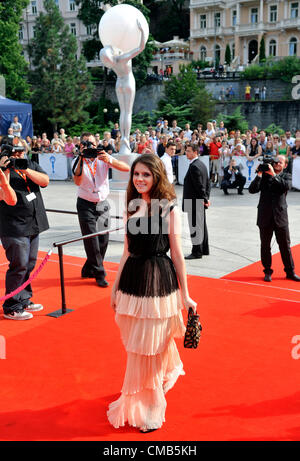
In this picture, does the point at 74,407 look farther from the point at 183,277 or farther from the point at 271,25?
the point at 271,25

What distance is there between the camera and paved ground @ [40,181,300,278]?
7895 mm

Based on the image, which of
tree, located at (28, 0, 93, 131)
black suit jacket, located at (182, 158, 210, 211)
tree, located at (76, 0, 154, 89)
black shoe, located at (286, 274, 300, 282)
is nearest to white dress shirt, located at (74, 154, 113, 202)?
black suit jacket, located at (182, 158, 210, 211)

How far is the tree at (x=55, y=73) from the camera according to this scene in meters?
38.6

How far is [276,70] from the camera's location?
4275 centimetres

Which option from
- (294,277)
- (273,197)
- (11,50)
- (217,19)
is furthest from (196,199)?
(217,19)

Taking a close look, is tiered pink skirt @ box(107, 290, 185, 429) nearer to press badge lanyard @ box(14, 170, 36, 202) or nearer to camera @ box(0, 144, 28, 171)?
camera @ box(0, 144, 28, 171)

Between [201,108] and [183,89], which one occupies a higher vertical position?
[183,89]

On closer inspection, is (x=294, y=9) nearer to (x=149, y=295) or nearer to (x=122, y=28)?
(x=122, y=28)

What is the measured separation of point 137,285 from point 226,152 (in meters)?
14.3

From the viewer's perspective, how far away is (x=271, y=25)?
60.8 m

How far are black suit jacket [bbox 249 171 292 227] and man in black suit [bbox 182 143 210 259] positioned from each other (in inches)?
50.9

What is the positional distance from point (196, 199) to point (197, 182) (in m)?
0.31
